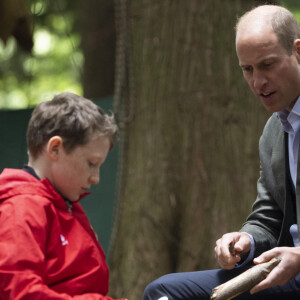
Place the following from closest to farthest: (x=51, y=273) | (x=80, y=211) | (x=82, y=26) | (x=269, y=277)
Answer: (x=269, y=277) < (x=51, y=273) < (x=80, y=211) < (x=82, y=26)

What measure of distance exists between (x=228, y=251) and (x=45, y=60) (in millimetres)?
9590

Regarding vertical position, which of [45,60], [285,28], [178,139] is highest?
[285,28]

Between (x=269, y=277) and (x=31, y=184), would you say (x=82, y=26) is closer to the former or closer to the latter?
(x=31, y=184)

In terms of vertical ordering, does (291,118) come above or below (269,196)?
above

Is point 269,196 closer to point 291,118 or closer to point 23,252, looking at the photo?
point 291,118

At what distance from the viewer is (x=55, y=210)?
261 cm

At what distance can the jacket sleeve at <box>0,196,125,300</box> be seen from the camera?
2359 millimetres

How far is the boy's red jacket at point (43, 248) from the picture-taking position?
7.80ft

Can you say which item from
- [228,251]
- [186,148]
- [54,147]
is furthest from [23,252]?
[186,148]

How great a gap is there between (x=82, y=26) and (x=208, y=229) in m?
3.37

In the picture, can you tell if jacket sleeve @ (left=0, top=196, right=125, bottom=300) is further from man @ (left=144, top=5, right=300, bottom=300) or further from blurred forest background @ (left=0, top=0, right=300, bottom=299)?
blurred forest background @ (left=0, top=0, right=300, bottom=299)

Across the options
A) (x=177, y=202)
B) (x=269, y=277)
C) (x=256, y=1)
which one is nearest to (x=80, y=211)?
(x=269, y=277)

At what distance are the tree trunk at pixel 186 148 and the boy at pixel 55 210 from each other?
130 centimetres

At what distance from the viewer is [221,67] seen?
4215 millimetres
